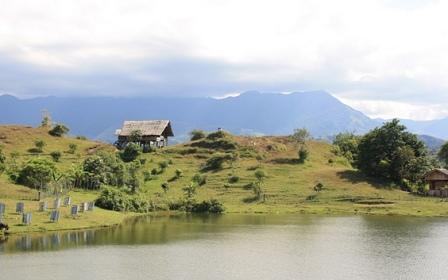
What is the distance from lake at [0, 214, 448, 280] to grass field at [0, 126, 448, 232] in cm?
859

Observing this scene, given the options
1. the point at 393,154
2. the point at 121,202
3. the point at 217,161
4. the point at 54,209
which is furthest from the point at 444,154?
the point at 54,209

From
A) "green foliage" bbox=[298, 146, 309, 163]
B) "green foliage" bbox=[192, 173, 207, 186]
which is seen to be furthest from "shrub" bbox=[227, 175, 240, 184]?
"green foliage" bbox=[298, 146, 309, 163]

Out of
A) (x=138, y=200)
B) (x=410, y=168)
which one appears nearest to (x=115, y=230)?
(x=138, y=200)

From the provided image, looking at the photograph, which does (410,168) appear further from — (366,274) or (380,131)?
(366,274)

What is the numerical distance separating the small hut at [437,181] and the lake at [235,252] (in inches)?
1165

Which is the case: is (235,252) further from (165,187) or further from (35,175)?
(165,187)

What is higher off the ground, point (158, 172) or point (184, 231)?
point (158, 172)

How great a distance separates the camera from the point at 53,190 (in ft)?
248

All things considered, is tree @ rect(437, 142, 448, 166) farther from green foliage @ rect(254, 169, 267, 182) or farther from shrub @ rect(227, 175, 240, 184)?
shrub @ rect(227, 175, 240, 184)

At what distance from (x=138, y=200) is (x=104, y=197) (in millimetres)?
7612

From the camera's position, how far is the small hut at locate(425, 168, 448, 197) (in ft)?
323

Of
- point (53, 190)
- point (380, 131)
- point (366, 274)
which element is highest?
point (380, 131)

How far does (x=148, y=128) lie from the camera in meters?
133

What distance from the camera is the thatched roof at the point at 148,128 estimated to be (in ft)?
431
